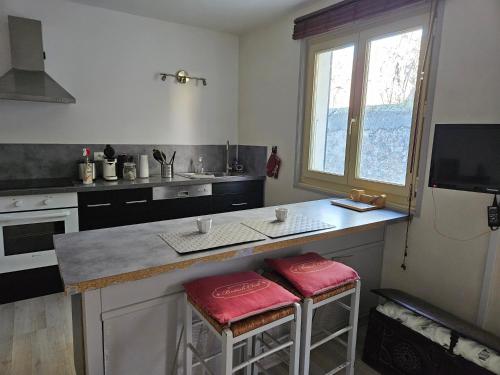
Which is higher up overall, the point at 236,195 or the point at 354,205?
the point at 354,205

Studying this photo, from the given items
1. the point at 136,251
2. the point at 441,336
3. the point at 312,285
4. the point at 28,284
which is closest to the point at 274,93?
the point at 312,285

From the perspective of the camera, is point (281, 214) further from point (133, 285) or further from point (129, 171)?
point (129, 171)

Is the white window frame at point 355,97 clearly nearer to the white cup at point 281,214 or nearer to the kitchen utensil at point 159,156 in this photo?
the white cup at point 281,214

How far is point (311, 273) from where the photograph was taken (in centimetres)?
154

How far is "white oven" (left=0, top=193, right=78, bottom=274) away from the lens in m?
2.36

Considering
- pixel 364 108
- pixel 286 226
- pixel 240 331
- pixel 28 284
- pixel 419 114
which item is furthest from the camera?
pixel 28 284

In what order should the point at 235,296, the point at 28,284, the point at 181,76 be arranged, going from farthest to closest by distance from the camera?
the point at 181,76
the point at 28,284
the point at 235,296

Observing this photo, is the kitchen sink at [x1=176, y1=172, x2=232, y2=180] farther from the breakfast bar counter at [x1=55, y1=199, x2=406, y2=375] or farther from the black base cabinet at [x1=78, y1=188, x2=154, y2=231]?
the breakfast bar counter at [x1=55, y1=199, x2=406, y2=375]

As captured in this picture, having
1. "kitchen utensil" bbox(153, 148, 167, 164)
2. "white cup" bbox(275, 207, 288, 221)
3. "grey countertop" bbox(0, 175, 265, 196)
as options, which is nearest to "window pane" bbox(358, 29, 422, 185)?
"white cup" bbox(275, 207, 288, 221)

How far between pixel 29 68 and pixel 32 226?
4.21 feet

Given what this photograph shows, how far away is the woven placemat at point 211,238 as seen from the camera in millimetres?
1393

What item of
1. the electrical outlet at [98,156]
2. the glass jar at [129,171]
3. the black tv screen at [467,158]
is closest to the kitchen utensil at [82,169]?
the electrical outlet at [98,156]

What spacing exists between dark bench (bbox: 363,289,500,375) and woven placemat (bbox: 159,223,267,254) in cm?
94

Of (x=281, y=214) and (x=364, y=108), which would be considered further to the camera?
(x=364, y=108)
